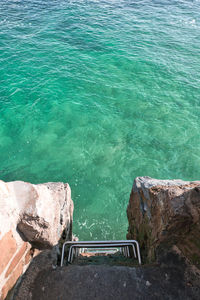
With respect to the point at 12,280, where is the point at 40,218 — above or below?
above

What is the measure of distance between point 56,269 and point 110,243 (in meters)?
1.50

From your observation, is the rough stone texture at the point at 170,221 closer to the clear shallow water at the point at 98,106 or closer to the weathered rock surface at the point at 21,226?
the weathered rock surface at the point at 21,226

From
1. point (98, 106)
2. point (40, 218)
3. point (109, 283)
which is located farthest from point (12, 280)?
point (98, 106)

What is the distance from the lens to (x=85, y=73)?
51.9 feet

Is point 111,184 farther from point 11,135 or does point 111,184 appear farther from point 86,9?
point 86,9

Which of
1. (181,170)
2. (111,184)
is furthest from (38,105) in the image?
(181,170)

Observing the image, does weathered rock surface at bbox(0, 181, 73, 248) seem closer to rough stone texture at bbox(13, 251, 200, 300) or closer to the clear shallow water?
rough stone texture at bbox(13, 251, 200, 300)

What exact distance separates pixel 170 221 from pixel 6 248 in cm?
287

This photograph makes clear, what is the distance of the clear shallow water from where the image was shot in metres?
10.5

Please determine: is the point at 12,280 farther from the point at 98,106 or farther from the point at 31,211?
the point at 98,106

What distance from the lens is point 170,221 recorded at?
13.1ft

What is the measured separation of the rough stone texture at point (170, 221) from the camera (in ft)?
12.6

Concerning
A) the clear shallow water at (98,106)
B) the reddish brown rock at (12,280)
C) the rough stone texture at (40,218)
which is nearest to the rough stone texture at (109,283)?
the reddish brown rock at (12,280)

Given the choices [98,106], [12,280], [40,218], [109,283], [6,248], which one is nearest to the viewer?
[6,248]
